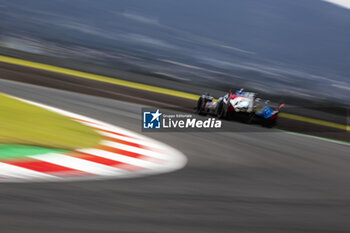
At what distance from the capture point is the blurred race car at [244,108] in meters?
9.97

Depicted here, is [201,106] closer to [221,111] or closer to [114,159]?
[221,111]

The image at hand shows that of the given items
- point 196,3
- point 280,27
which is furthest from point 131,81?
point 196,3

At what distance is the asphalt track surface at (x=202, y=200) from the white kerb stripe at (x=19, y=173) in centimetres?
26

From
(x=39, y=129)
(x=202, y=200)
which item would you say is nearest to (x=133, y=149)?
(x=39, y=129)

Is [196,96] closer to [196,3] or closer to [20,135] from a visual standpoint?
[20,135]

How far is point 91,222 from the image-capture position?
2.85 metres

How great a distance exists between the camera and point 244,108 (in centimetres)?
1001

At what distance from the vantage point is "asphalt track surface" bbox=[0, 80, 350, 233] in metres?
2.90

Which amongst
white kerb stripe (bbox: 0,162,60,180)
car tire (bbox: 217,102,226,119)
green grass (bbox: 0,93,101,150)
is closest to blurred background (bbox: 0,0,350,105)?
car tire (bbox: 217,102,226,119)

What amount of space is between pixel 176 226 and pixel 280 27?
118 metres

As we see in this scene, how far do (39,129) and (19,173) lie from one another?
89.7 inches

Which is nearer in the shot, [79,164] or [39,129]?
[79,164]

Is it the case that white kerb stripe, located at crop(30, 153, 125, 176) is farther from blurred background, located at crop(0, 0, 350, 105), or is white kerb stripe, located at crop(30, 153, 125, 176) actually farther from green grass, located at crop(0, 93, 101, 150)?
blurred background, located at crop(0, 0, 350, 105)

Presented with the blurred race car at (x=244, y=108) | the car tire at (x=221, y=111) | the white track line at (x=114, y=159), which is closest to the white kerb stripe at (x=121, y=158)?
the white track line at (x=114, y=159)
